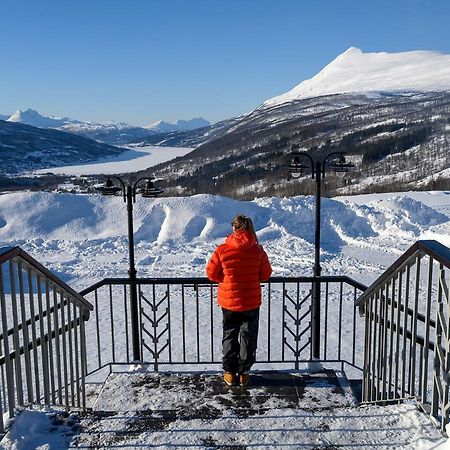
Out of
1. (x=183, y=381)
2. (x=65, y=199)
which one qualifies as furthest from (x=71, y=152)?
(x=183, y=381)

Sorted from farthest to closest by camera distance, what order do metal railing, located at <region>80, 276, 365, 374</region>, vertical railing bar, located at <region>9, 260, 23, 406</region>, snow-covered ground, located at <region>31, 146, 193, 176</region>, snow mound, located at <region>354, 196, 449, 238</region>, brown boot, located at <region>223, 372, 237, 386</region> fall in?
snow-covered ground, located at <region>31, 146, 193, 176</region> < snow mound, located at <region>354, 196, 449, 238</region> < metal railing, located at <region>80, 276, 365, 374</region> < brown boot, located at <region>223, 372, 237, 386</region> < vertical railing bar, located at <region>9, 260, 23, 406</region>

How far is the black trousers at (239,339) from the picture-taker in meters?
4.57

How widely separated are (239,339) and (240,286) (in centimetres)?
56

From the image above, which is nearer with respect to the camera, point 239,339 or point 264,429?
point 264,429

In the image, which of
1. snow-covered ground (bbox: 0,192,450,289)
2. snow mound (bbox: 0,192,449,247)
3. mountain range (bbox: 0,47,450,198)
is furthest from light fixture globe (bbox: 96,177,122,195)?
mountain range (bbox: 0,47,450,198)

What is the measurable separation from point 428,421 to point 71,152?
16949 centimetres

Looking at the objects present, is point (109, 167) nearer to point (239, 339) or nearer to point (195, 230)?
point (195, 230)

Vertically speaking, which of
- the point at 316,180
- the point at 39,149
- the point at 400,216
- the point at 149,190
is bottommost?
the point at 400,216

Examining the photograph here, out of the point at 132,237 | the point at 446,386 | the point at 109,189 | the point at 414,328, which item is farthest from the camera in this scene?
the point at 109,189

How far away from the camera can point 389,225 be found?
20281 millimetres

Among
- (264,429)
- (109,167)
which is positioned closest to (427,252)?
(264,429)

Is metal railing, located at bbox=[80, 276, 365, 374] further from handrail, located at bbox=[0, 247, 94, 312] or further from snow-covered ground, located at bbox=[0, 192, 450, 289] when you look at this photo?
handrail, located at bbox=[0, 247, 94, 312]

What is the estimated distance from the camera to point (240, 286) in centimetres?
444

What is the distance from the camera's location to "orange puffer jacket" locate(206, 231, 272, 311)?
14.4 ft
